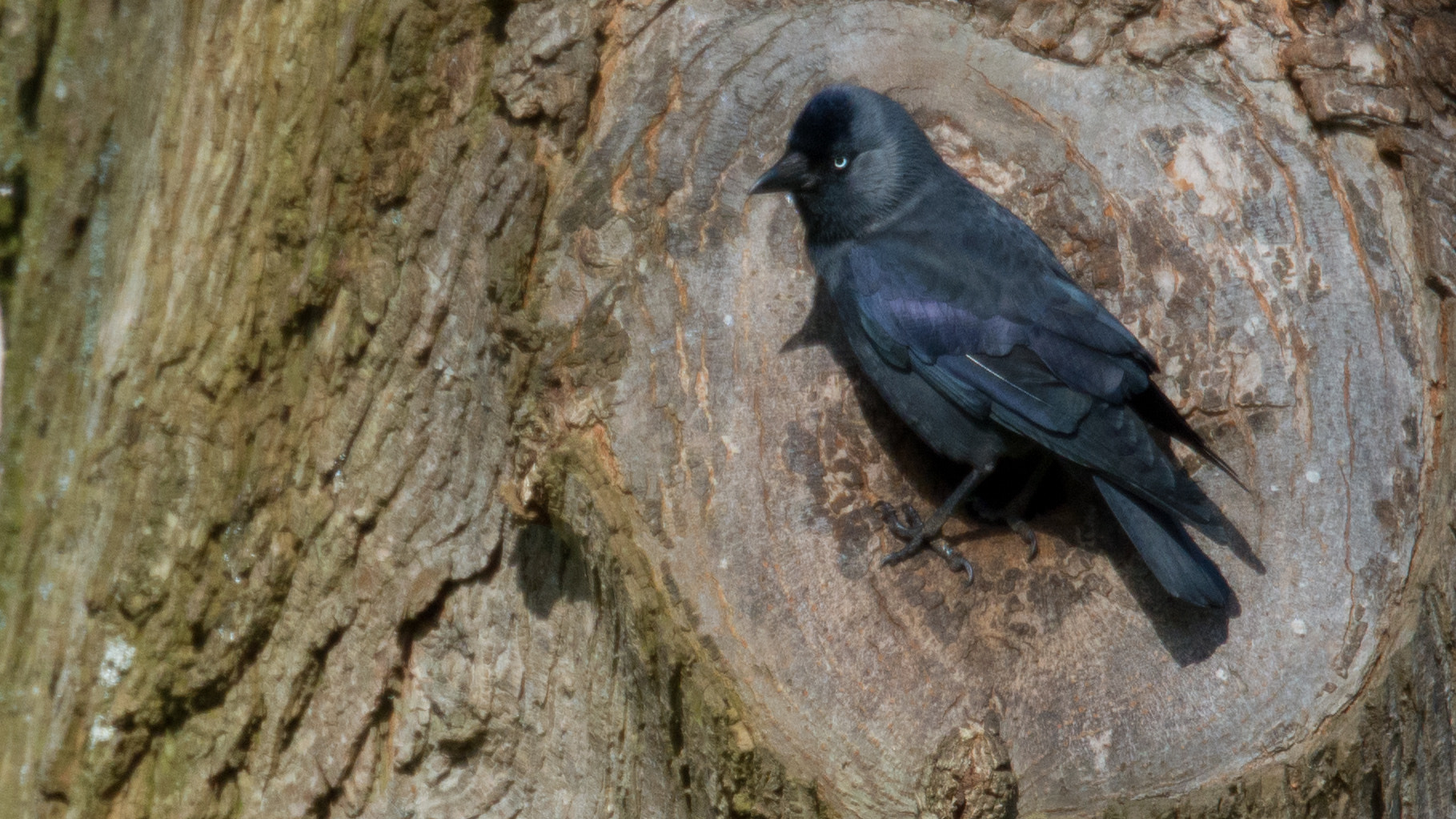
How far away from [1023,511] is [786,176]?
3.79 ft

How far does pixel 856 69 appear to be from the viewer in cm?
328

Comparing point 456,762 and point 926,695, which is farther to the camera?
point 456,762

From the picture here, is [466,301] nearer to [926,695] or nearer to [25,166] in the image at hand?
[926,695]

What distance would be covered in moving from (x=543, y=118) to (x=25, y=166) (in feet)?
8.40

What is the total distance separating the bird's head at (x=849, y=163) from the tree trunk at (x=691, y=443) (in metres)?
0.15

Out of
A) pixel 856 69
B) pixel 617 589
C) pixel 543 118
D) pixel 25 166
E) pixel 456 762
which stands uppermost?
pixel 25 166

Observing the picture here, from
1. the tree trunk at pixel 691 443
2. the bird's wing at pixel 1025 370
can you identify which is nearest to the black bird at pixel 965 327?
the bird's wing at pixel 1025 370

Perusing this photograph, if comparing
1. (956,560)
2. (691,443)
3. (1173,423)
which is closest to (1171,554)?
(1173,423)

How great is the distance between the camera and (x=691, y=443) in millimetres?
2758

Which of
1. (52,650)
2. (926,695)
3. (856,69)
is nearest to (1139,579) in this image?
(926,695)

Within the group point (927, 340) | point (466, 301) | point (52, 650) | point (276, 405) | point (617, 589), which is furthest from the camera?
point (52, 650)

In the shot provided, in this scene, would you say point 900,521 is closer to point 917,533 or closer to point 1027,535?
point 917,533

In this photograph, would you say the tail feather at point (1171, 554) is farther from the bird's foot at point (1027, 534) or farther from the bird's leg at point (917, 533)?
the bird's leg at point (917, 533)

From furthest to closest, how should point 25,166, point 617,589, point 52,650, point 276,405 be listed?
point 25,166, point 52,650, point 276,405, point 617,589
